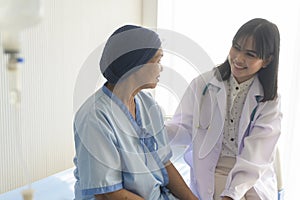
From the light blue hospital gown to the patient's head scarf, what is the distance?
3.6 inches

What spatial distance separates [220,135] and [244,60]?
0.34 meters

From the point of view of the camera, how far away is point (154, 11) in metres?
2.37

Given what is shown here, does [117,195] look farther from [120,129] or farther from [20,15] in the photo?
[20,15]

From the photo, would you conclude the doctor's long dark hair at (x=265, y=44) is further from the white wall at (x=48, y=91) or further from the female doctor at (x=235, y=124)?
the white wall at (x=48, y=91)

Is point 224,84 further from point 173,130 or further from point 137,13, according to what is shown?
point 137,13

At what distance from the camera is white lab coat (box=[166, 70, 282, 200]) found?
133cm

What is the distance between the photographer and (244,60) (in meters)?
1.31

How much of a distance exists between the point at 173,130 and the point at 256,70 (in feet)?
1.44

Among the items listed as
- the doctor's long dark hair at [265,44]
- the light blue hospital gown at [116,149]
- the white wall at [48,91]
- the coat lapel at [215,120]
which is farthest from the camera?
the white wall at [48,91]

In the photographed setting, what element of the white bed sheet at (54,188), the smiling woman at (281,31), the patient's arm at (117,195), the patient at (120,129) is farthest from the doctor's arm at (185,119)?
the smiling woman at (281,31)

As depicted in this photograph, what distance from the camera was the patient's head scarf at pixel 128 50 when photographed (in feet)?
3.48

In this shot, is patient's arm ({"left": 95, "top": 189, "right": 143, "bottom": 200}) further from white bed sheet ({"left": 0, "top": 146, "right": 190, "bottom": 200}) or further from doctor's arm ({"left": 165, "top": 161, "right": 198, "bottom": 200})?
white bed sheet ({"left": 0, "top": 146, "right": 190, "bottom": 200})

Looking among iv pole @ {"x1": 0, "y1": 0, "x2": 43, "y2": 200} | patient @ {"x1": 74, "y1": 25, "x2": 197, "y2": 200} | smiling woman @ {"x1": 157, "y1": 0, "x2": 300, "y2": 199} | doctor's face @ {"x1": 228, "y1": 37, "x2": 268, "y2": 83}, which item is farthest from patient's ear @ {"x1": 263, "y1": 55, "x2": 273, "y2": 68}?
iv pole @ {"x1": 0, "y1": 0, "x2": 43, "y2": 200}

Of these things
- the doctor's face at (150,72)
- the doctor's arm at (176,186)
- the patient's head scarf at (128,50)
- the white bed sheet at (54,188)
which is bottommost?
the white bed sheet at (54,188)
